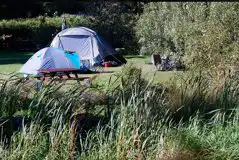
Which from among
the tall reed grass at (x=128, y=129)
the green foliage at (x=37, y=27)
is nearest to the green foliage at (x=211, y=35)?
the tall reed grass at (x=128, y=129)

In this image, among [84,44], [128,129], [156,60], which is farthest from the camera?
[84,44]

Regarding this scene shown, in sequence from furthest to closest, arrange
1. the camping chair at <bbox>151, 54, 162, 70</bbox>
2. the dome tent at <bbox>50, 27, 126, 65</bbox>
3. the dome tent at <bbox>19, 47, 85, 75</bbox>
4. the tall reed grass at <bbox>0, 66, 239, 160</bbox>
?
1. the dome tent at <bbox>50, 27, 126, 65</bbox>
2. the camping chair at <bbox>151, 54, 162, 70</bbox>
3. the dome tent at <bbox>19, 47, 85, 75</bbox>
4. the tall reed grass at <bbox>0, 66, 239, 160</bbox>

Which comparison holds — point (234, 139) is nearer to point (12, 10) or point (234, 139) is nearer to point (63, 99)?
point (63, 99)

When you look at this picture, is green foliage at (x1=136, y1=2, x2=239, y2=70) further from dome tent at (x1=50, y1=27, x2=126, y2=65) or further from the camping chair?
dome tent at (x1=50, y1=27, x2=126, y2=65)

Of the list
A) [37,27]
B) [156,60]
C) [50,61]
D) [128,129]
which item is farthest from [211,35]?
[37,27]

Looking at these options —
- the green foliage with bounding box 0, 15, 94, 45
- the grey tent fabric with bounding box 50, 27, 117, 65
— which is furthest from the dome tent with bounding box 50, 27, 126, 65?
the green foliage with bounding box 0, 15, 94, 45

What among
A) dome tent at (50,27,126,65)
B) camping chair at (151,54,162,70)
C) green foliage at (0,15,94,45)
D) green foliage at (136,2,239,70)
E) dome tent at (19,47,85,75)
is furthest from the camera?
green foliage at (0,15,94,45)

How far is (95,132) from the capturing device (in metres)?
4.87

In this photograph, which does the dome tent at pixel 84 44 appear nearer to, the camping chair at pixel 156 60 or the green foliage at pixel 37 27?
the camping chair at pixel 156 60

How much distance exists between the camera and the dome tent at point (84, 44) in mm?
22656

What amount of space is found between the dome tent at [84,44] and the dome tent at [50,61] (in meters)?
6.59

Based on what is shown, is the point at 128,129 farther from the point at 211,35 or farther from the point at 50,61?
the point at 50,61

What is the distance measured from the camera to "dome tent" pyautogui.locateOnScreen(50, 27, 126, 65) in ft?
74.3

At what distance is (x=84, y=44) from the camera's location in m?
23.2
